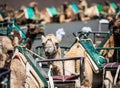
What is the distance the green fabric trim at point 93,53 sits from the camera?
400 inches

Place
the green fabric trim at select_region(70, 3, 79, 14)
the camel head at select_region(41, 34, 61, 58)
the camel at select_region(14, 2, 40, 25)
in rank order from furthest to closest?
the green fabric trim at select_region(70, 3, 79, 14) < the camel at select_region(14, 2, 40, 25) < the camel head at select_region(41, 34, 61, 58)

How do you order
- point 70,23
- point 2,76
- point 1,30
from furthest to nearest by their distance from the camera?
point 70,23 < point 1,30 < point 2,76

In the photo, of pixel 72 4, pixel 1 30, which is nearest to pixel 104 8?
pixel 72 4

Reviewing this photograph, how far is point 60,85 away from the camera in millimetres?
9125

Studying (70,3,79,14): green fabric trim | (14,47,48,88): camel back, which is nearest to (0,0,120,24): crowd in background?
(70,3,79,14): green fabric trim

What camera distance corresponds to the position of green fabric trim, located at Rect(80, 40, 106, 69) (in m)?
10.2

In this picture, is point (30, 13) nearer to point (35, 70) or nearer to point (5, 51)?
point (5, 51)

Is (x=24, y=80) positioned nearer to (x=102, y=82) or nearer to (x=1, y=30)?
(x=102, y=82)

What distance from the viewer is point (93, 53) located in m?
10.3

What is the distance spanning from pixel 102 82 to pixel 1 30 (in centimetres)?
496

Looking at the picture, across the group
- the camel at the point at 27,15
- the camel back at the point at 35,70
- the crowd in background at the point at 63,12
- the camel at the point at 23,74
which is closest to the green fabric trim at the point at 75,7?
the crowd in background at the point at 63,12

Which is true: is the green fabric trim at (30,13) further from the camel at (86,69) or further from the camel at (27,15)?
the camel at (86,69)

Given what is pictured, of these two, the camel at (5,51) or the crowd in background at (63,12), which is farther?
the crowd in background at (63,12)

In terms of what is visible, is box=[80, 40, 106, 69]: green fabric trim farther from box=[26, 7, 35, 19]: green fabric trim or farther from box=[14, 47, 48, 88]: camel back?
box=[26, 7, 35, 19]: green fabric trim
